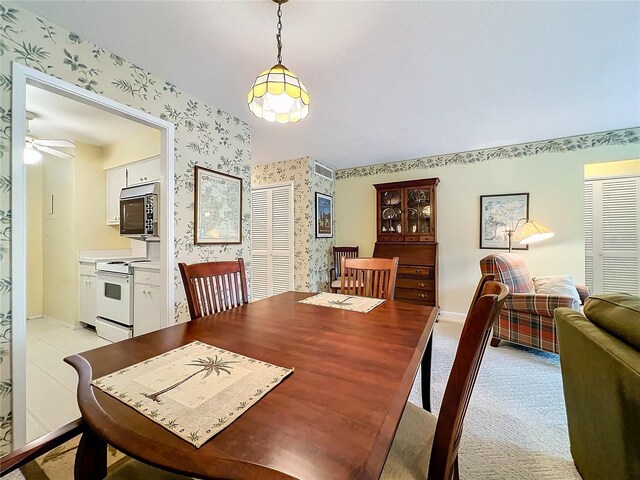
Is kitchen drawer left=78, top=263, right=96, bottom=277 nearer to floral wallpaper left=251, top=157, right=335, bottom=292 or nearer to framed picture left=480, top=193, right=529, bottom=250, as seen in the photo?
floral wallpaper left=251, top=157, right=335, bottom=292

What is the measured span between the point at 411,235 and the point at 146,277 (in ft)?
10.9

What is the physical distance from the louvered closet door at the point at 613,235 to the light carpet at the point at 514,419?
2.10m

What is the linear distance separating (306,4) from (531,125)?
2809mm

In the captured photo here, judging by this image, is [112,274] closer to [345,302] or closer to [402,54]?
[345,302]

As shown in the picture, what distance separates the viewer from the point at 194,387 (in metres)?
0.70

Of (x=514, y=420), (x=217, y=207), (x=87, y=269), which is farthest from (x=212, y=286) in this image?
(x=87, y=269)

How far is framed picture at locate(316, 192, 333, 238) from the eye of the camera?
4090 millimetres

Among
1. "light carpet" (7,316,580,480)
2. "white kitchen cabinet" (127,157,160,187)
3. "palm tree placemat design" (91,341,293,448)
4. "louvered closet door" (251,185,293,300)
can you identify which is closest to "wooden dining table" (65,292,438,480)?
"palm tree placemat design" (91,341,293,448)

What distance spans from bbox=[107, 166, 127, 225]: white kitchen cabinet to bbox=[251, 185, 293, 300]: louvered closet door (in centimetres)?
178

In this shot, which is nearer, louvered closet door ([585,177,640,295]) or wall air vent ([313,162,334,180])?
louvered closet door ([585,177,640,295])

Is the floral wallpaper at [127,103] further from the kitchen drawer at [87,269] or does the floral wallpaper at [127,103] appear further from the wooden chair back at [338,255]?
the kitchen drawer at [87,269]

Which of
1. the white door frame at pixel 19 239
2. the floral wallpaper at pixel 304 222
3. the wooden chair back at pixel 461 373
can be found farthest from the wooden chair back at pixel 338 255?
the wooden chair back at pixel 461 373

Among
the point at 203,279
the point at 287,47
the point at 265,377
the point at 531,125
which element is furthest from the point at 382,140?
the point at 265,377

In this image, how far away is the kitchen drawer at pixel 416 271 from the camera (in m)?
3.53
